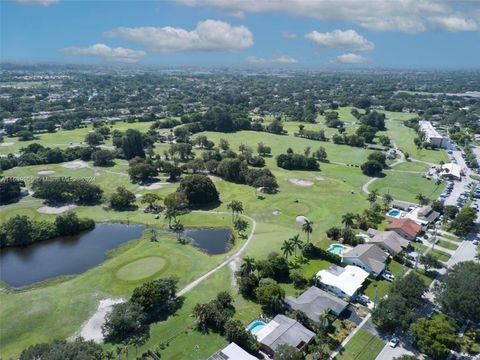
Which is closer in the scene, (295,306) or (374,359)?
(374,359)

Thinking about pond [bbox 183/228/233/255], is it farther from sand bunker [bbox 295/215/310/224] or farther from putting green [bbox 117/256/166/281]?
sand bunker [bbox 295/215/310/224]

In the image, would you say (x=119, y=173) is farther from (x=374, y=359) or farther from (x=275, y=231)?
(x=374, y=359)

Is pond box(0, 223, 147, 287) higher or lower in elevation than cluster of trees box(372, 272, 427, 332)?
lower

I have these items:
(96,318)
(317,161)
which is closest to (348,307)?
(96,318)

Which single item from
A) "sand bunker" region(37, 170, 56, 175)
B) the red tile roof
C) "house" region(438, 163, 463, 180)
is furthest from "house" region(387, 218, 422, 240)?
"sand bunker" region(37, 170, 56, 175)

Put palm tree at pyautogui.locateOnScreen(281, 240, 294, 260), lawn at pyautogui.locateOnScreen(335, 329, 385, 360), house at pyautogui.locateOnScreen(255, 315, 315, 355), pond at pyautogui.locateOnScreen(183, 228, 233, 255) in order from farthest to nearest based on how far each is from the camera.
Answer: pond at pyautogui.locateOnScreen(183, 228, 233, 255) → palm tree at pyautogui.locateOnScreen(281, 240, 294, 260) → house at pyautogui.locateOnScreen(255, 315, 315, 355) → lawn at pyautogui.locateOnScreen(335, 329, 385, 360)

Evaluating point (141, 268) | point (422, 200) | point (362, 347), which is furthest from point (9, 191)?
point (422, 200)

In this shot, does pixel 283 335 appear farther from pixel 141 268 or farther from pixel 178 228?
pixel 178 228
